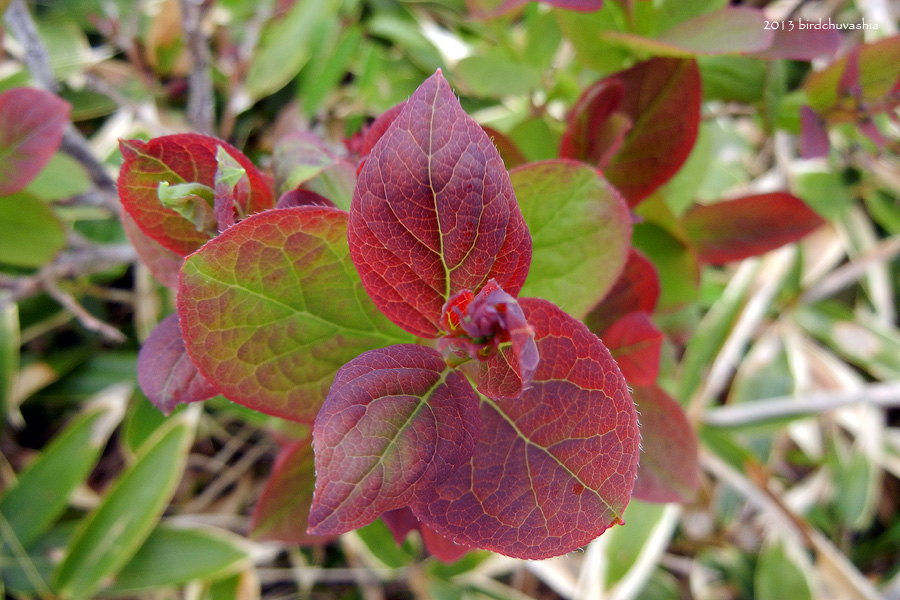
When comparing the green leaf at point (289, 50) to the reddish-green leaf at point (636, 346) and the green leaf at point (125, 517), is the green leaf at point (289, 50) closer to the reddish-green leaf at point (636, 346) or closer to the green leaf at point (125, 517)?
the green leaf at point (125, 517)

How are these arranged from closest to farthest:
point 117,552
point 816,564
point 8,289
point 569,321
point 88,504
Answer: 1. point 569,321
2. point 8,289
3. point 117,552
4. point 88,504
5. point 816,564

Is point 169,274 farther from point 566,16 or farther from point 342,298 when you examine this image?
point 566,16

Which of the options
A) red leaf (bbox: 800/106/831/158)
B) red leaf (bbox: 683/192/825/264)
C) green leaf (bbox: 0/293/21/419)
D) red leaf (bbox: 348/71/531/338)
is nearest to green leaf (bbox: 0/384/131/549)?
green leaf (bbox: 0/293/21/419)

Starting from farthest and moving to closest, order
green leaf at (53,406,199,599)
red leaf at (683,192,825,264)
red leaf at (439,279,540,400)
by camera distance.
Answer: green leaf at (53,406,199,599), red leaf at (683,192,825,264), red leaf at (439,279,540,400)

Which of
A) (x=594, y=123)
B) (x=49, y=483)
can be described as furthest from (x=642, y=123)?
(x=49, y=483)

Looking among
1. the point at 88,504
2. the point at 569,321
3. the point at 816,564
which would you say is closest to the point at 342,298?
the point at 569,321

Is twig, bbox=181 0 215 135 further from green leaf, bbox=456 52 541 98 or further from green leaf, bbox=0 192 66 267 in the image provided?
green leaf, bbox=456 52 541 98

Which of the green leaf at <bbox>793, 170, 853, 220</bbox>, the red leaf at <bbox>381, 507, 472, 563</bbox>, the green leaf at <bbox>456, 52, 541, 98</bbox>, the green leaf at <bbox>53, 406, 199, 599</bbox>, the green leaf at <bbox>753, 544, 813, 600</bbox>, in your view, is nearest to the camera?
the red leaf at <bbox>381, 507, 472, 563</bbox>
